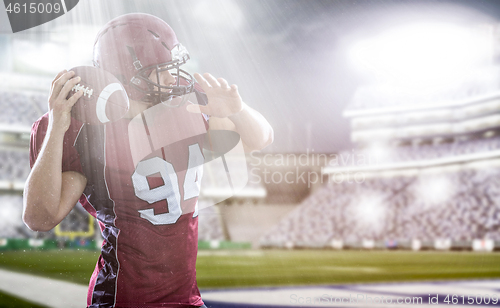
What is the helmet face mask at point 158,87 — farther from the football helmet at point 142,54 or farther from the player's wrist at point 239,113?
the player's wrist at point 239,113

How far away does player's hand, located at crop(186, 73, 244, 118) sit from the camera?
91 centimetres

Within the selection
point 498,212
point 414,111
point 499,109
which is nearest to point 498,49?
point 499,109

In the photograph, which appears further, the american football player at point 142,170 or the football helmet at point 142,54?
the football helmet at point 142,54

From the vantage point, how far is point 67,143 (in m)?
0.99

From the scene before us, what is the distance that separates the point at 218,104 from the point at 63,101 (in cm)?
35

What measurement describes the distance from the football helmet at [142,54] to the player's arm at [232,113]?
0.11m

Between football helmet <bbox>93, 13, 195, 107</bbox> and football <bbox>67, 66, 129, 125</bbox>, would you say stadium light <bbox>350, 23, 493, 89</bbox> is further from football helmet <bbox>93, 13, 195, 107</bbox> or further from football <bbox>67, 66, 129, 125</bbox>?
football <bbox>67, 66, 129, 125</bbox>

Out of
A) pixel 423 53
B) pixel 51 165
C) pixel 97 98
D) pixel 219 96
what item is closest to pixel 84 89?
pixel 97 98

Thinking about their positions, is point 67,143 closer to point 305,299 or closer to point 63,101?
point 63,101

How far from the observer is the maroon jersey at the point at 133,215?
100cm

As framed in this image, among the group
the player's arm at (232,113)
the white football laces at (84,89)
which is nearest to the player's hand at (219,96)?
the player's arm at (232,113)

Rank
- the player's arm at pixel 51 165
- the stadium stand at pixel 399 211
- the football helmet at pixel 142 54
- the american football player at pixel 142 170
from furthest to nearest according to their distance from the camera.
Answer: the stadium stand at pixel 399 211 → the football helmet at pixel 142 54 → the american football player at pixel 142 170 → the player's arm at pixel 51 165

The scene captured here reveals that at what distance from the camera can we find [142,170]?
1043 millimetres

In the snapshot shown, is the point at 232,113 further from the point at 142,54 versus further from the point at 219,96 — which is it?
the point at 142,54
